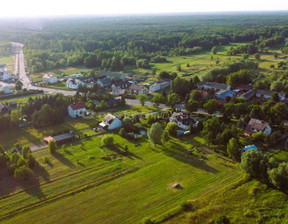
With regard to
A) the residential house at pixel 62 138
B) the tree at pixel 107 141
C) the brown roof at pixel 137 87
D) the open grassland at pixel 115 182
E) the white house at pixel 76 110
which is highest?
the brown roof at pixel 137 87

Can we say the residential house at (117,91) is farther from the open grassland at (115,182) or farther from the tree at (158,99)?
the open grassland at (115,182)

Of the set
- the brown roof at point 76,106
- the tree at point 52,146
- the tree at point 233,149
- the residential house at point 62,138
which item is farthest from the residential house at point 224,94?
the tree at point 52,146

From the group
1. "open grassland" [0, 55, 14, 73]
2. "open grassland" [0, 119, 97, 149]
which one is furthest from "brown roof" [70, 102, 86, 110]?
"open grassland" [0, 55, 14, 73]

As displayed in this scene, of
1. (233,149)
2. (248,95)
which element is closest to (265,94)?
(248,95)

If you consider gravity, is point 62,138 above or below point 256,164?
below

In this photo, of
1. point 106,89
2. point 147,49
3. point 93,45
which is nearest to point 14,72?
point 106,89

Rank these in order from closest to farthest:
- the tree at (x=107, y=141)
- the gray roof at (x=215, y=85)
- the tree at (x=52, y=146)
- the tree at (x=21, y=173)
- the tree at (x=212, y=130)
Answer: the tree at (x=21, y=173) → the tree at (x=52, y=146) → the tree at (x=212, y=130) → the tree at (x=107, y=141) → the gray roof at (x=215, y=85)

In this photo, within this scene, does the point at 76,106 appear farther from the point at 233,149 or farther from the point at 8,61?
the point at 8,61
